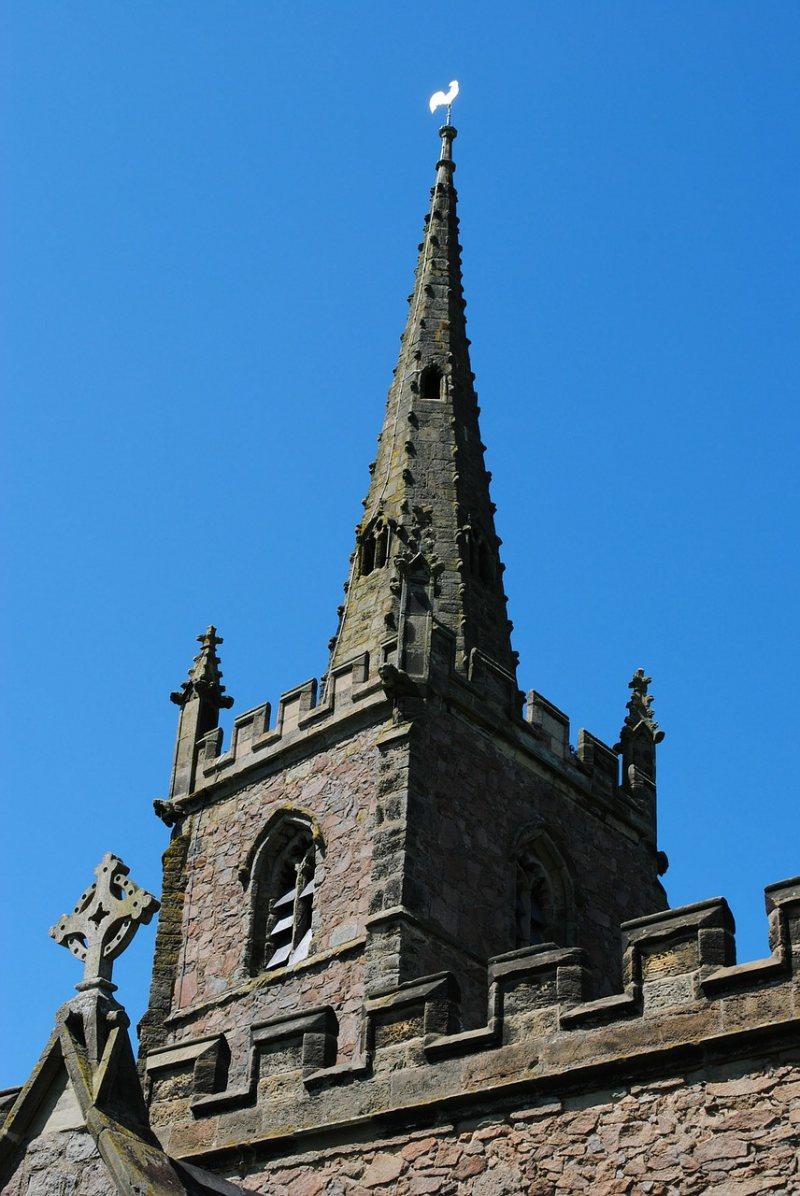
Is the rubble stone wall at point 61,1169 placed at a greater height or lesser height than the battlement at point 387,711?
lesser

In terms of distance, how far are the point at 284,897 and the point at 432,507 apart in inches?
231

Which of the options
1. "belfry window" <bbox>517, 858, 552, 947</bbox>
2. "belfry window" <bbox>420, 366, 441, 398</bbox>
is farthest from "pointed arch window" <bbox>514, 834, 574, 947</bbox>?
"belfry window" <bbox>420, 366, 441, 398</bbox>

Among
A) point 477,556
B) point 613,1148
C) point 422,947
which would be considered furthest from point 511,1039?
point 477,556

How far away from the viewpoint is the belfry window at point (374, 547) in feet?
80.7

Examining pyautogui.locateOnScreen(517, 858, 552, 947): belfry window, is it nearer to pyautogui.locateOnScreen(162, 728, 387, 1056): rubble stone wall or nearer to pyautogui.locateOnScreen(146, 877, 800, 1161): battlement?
pyautogui.locateOnScreen(162, 728, 387, 1056): rubble stone wall

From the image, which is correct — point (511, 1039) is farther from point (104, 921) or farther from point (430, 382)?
point (430, 382)

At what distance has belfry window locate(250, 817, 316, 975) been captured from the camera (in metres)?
21.0

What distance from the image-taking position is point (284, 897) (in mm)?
21578

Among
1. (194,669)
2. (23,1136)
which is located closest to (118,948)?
(23,1136)

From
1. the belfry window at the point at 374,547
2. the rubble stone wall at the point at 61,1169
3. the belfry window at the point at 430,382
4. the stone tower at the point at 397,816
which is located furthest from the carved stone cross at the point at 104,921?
the belfry window at the point at 430,382

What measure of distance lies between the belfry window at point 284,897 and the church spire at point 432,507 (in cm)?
233

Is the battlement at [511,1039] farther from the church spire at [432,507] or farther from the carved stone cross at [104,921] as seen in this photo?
the church spire at [432,507]

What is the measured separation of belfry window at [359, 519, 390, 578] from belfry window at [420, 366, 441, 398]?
262cm

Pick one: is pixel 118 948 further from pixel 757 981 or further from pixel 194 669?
pixel 194 669
